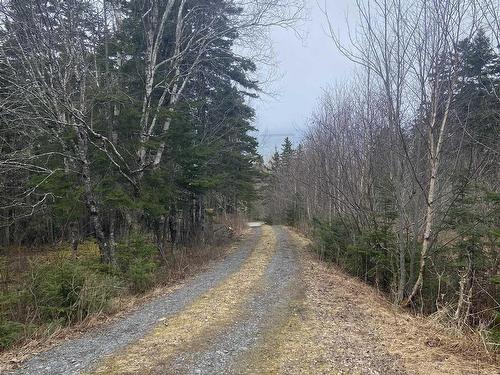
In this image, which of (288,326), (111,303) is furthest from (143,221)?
(288,326)

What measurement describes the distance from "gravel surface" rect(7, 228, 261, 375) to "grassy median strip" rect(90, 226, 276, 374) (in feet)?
0.71

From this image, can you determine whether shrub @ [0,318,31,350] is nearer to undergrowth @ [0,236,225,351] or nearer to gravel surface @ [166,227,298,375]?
undergrowth @ [0,236,225,351]

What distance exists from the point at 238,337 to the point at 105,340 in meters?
2.03

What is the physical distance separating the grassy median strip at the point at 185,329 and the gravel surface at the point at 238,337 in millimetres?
182

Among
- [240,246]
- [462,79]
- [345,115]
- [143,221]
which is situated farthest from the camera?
[240,246]

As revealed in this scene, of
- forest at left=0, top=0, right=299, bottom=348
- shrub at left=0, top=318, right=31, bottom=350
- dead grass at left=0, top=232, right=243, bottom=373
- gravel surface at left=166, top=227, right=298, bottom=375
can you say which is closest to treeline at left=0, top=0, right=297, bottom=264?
forest at left=0, top=0, right=299, bottom=348

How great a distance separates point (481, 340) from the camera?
5.36 metres

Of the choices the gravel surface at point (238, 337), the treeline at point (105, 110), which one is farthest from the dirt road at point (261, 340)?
the treeline at point (105, 110)

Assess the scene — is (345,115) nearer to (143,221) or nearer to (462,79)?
(462,79)

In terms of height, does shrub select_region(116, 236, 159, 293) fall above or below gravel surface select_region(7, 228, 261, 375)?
above

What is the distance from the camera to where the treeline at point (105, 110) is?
9.66m

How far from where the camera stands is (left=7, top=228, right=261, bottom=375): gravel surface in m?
4.90

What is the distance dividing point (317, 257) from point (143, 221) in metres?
7.38

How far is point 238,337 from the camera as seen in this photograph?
239 inches
